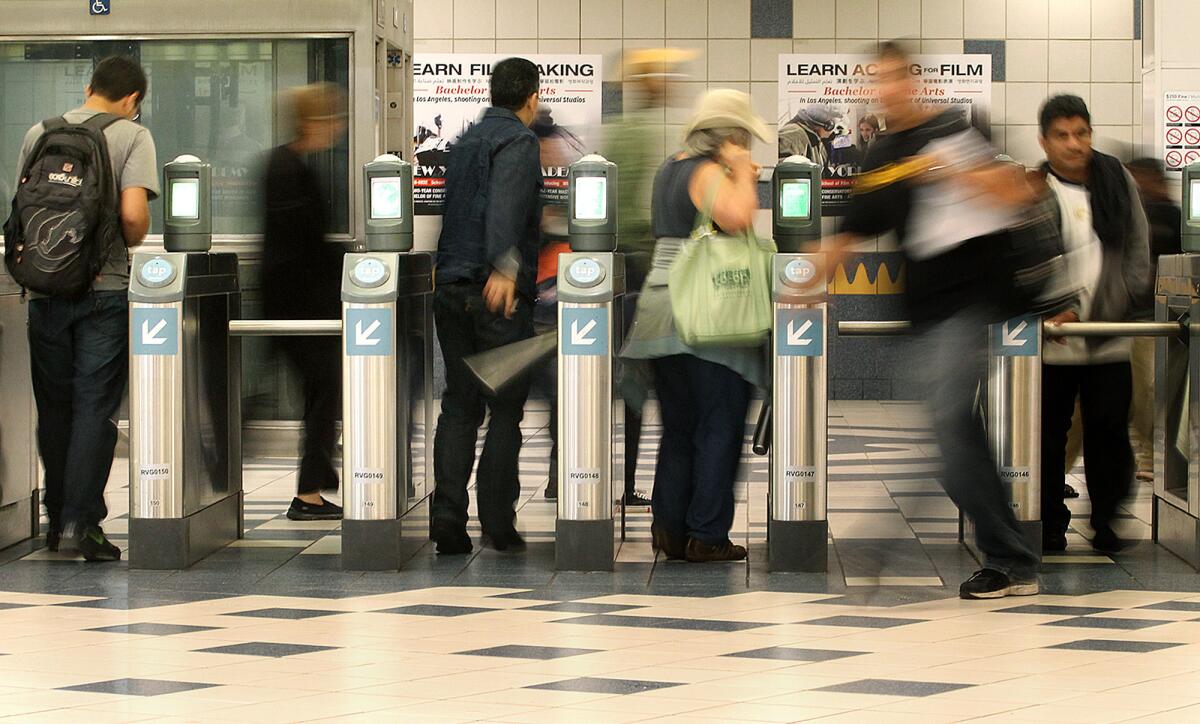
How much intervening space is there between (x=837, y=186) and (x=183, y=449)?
7.06m

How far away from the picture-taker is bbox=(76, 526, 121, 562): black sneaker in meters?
6.23

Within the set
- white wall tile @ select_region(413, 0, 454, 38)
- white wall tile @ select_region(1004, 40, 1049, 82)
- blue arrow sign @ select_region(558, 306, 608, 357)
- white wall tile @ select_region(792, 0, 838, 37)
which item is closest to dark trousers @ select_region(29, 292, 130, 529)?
blue arrow sign @ select_region(558, 306, 608, 357)

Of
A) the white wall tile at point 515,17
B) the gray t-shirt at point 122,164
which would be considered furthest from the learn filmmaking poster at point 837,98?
the gray t-shirt at point 122,164

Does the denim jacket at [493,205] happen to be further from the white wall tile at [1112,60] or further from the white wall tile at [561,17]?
the white wall tile at [1112,60]

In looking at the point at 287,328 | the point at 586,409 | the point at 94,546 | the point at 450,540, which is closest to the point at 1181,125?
the point at 586,409

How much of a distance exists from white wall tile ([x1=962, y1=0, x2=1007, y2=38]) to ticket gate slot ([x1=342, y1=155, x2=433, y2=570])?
6.91m

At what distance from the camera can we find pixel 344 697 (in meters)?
4.19

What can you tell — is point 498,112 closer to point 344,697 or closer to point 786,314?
point 786,314

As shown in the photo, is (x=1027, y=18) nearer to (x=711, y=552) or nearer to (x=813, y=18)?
(x=813, y=18)

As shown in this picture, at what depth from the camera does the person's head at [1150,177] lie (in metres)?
7.68

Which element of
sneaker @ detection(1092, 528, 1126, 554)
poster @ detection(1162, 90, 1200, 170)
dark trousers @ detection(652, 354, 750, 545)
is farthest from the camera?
poster @ detection(1162, 90, 1200, 170)

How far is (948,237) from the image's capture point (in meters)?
5.30

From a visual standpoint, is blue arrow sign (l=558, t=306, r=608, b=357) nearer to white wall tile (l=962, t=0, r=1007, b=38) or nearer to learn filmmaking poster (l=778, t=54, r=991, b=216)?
learn filmmaking poster (l=778, t=54, r=991, b=216)

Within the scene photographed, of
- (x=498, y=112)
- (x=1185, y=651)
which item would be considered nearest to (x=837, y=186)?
(x=498, y=112)
